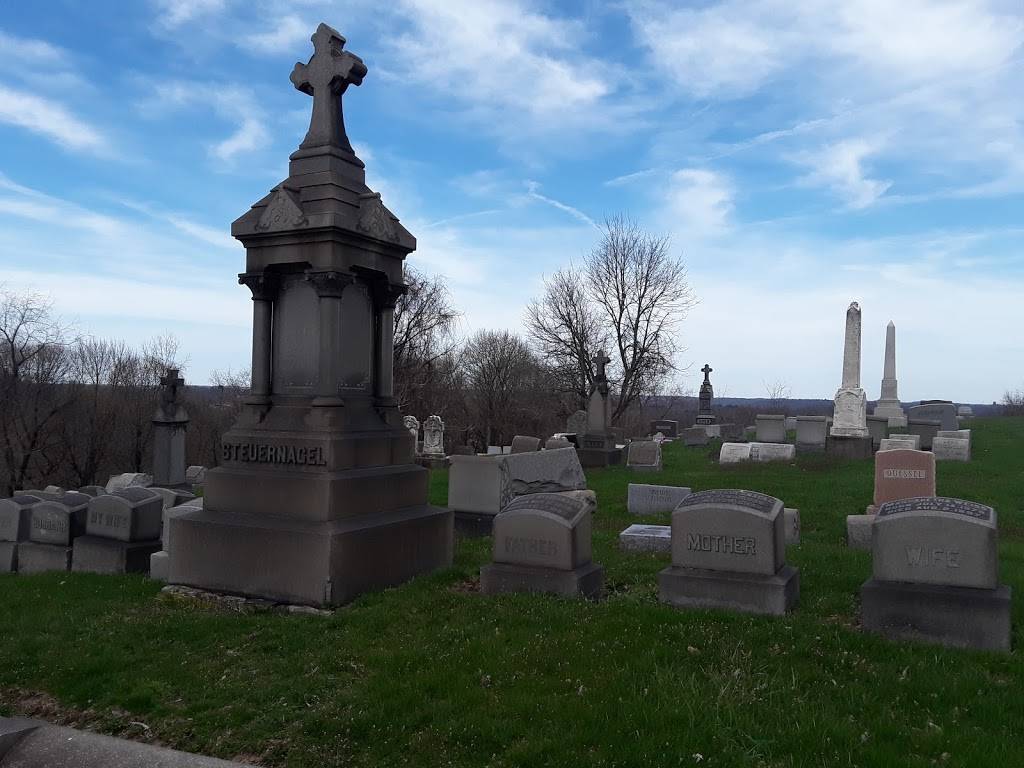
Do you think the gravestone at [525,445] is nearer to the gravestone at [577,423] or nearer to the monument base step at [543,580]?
the gravestone at [577,423]

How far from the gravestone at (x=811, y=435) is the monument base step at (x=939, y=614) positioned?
16092 mm

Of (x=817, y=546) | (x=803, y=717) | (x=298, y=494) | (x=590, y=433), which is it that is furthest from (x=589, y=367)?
(x=803, y=717)

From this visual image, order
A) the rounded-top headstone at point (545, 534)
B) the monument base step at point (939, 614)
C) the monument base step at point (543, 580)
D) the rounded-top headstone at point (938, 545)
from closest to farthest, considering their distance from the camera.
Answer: the monument base step at point (939, 614) < the rounded-top headstone at point (938, 545) < the monument base step at point (543, 580) < the rounded-top headstone at point (545, 534)

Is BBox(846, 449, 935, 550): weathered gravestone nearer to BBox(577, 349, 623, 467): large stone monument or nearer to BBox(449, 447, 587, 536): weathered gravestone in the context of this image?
BBox(449, 447, 587, 536): weathered gravestone

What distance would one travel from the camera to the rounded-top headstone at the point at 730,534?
19.4 ft

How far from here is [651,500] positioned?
11.8 m

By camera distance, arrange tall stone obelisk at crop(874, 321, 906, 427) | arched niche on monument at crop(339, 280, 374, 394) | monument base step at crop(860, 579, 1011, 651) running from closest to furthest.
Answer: monument base step at crop(860, 579, 1011, 651), arched niche on monument at crop(339, 280, 374, 394), tall stone obelisk at crop(874, 321, 906, 427)

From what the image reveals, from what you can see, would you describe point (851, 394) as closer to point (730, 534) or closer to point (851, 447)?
point (851, 447)

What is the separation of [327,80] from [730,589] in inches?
253

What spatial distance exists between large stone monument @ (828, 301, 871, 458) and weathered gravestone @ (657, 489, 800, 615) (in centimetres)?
1450

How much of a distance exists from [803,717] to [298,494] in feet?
15.4

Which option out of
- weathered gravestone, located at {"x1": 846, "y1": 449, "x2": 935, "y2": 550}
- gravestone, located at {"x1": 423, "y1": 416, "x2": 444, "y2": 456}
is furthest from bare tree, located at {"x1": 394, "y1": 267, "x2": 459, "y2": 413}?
weathered gravestone, located at {"x1": 846, "y1": 449, "x2": 935, "y2": 550}

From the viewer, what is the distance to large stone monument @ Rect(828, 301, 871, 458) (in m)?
19.2

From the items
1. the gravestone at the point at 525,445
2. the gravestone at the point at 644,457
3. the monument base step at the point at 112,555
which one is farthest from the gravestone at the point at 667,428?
the monument base step at the point at 112,555
